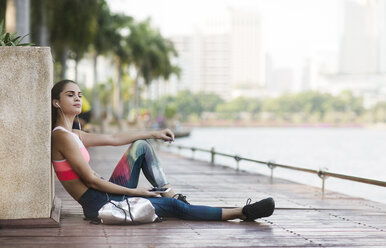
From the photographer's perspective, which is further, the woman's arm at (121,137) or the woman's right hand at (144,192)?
the woman's arm at (121,137)

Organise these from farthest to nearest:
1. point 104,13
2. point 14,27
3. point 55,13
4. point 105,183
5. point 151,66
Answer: point 151,66, point 104,13, point 55,13, point 14,27, point 105,183

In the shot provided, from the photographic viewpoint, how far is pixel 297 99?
6865 inches

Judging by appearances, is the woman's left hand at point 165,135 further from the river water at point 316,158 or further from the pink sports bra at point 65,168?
the river water at point 316,158

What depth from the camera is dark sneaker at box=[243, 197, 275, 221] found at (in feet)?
18.6

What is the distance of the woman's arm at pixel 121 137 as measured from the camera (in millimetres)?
5898

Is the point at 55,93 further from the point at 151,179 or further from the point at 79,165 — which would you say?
the point at 151,179

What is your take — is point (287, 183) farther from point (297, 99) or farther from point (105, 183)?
point (297, 99)

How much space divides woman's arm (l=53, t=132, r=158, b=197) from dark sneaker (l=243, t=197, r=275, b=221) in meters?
1.21

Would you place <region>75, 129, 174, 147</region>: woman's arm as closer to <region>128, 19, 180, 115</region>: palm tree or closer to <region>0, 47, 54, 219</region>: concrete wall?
<region>0, 47, 54, 219</region>: concrete wall

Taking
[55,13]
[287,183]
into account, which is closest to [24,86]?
[287,183]

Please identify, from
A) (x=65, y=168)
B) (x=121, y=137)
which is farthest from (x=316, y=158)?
(x=65, y=168)

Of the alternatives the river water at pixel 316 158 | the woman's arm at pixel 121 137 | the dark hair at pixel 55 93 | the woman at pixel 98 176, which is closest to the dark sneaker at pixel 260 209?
the woman at pixel 98 176

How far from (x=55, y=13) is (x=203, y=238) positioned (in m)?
26.4

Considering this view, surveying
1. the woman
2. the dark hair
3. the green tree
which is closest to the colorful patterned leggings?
the woman
